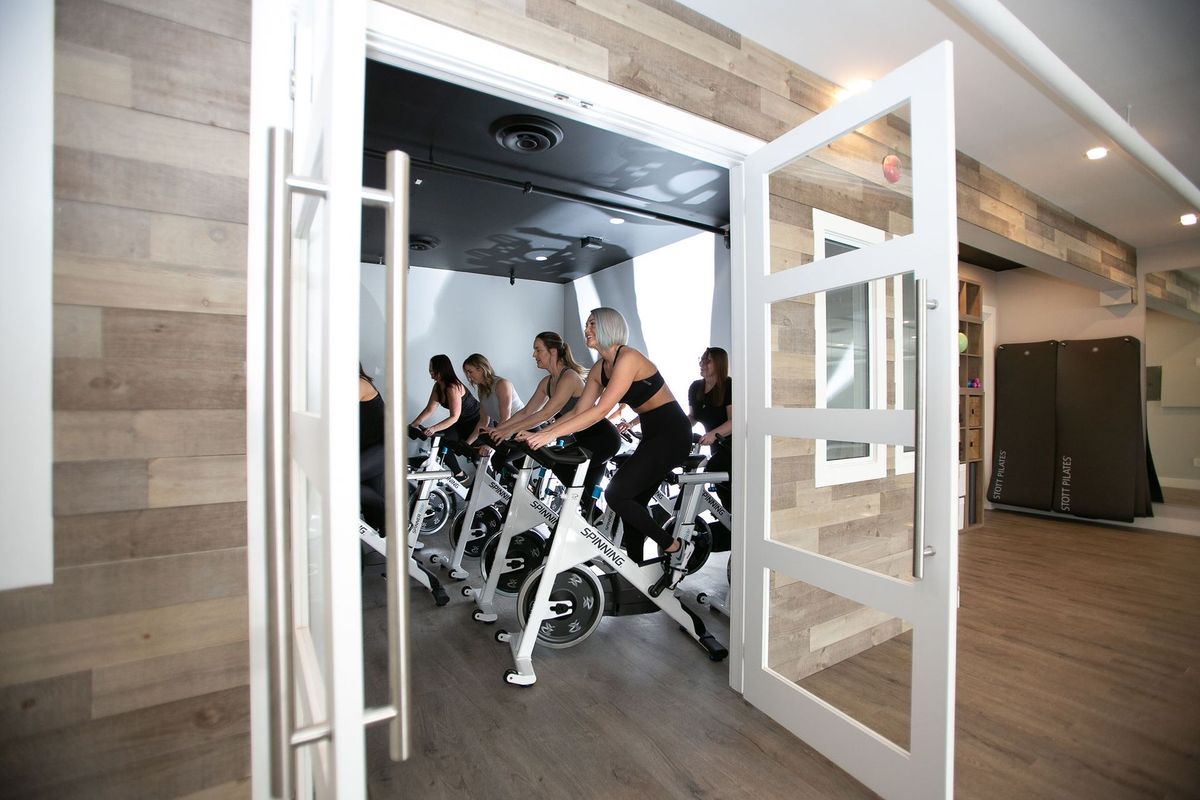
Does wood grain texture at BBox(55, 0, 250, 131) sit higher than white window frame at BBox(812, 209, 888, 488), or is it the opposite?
wood grain texture at BBox(55, 0, 250, 131)

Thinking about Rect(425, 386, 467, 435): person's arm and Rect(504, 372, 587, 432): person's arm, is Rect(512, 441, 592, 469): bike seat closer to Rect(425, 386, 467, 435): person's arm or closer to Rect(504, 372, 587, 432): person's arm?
Rect(504, 372, 587, 432): person's arm

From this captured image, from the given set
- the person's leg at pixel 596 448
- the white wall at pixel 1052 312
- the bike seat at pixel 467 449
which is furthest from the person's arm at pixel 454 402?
the white wall at pixel 1052 312

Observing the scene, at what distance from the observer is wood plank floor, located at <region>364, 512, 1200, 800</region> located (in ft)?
6.02

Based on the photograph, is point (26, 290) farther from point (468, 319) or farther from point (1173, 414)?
point (1173, 414)

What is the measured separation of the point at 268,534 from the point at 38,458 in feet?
2.95

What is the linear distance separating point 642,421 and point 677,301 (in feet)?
11.0

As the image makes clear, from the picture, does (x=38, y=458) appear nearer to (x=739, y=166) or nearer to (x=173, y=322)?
(x=173, y=322)

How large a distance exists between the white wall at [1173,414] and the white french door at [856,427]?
5.74 meters

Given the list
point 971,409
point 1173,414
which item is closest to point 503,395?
point 971,409

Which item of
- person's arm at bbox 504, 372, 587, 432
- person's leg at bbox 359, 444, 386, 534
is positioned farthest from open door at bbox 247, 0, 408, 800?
person's arm at bbox 504, 372, 587, 432

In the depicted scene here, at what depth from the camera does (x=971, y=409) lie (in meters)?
6.02

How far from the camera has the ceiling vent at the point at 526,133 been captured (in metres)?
3.25

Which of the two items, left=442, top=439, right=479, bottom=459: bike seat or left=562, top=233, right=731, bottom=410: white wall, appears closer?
left=442, top=439, right=479, bottom=459: bike seat

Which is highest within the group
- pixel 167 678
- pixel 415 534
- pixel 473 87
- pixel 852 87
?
pixel 852 87
